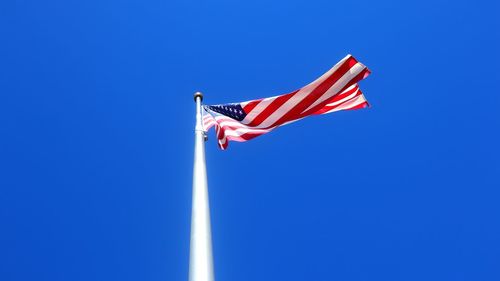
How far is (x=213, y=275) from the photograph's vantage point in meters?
5.67

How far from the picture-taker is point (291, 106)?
1194cm

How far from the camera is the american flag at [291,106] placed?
1116 cm

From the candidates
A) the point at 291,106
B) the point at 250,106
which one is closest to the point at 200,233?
the point at 291,106

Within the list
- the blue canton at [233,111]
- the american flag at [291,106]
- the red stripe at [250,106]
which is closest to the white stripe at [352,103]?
the american flag at [291,106]

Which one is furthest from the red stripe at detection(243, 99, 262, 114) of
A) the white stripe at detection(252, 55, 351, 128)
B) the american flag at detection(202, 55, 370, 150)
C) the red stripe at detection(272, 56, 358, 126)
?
the red stripe at detection(272, 56, 358, 126)

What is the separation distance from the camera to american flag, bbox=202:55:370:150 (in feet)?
36.6

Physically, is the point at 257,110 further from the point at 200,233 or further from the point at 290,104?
the point at 200,233

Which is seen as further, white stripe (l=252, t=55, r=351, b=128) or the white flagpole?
white stripe (l=252, t=55, r=351, b=128)

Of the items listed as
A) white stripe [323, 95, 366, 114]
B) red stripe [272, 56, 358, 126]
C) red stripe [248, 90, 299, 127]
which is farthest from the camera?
white stripe [323, 95, 366, 114]

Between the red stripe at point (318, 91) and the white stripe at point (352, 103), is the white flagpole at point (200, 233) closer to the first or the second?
the red stripe at point (318, 91)

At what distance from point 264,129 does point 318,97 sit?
171cm

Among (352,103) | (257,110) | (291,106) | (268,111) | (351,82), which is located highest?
(352,103)

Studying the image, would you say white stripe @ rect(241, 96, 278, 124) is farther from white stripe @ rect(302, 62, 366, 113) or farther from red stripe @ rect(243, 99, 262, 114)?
white stripe @ rect(302, 62, 366, 113)

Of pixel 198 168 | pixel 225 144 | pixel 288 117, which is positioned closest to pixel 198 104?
pixel 225 144
